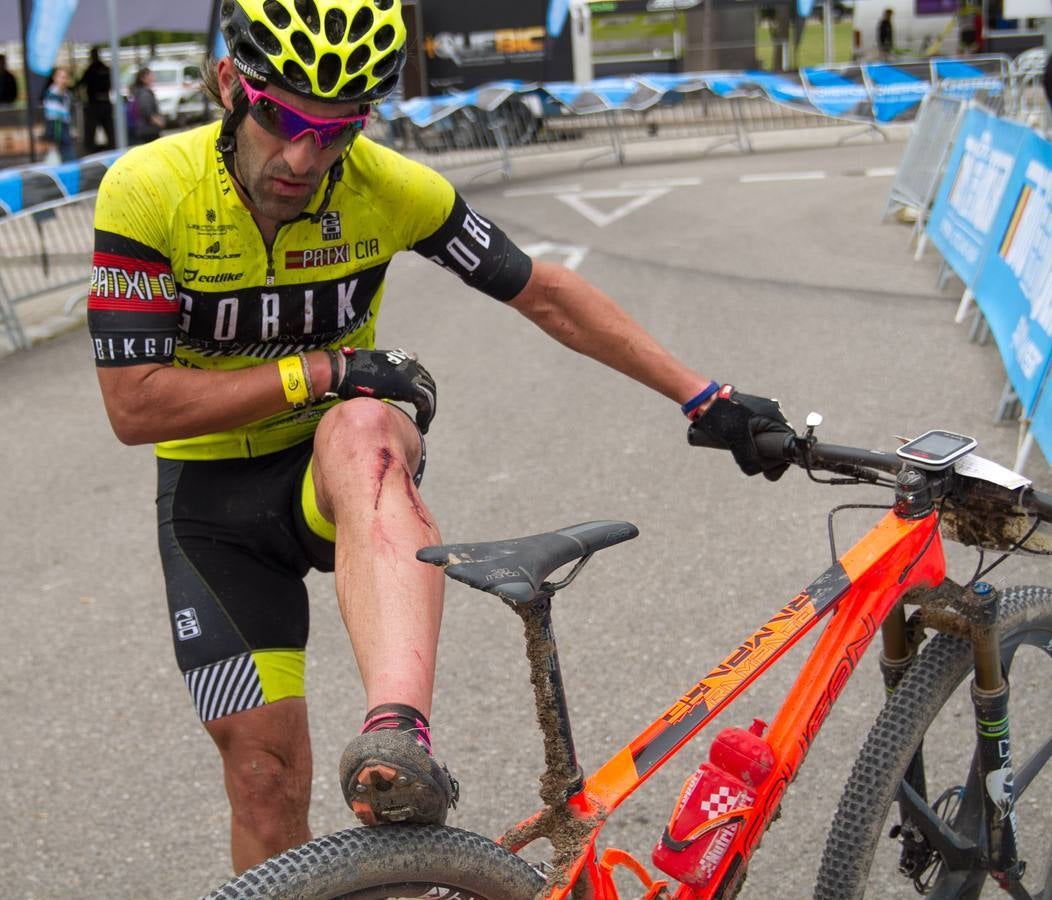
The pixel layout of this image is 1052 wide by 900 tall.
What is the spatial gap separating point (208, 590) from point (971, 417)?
5277mm

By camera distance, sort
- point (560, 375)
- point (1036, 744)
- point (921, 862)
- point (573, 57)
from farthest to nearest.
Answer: point (573, 57) → point (560, 375) → point (1036, 744) → point (921, 862)

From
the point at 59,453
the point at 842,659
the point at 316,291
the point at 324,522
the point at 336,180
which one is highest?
the point at 336,180

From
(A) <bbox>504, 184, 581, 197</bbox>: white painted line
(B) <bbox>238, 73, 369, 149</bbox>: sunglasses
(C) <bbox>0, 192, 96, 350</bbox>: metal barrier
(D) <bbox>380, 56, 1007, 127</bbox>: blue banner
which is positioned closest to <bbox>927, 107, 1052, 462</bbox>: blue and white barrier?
(B) <bbox>238, 73, 369, 149</bbox>: sunglasses

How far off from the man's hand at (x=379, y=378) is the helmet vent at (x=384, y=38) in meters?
0.57

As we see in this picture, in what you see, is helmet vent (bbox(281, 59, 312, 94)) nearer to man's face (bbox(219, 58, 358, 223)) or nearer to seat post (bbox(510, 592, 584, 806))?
man's face (bbox(219, 58, 358, 223))

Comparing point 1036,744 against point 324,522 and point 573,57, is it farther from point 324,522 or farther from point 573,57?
point 573,57

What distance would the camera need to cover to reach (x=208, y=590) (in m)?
2.68

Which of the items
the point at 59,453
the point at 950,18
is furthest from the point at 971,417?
the point at 950,18

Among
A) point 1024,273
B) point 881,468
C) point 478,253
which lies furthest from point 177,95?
point 881,468

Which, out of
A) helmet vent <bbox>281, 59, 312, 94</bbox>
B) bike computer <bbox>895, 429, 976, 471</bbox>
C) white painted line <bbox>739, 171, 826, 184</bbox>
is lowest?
white painted line <bbox>739, 171, 826, 184</bbox>

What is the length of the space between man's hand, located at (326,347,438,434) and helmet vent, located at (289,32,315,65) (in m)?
0.53

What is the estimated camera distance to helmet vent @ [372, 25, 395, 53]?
94.4 inches

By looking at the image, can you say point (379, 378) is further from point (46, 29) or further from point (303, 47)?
point (46, 29)

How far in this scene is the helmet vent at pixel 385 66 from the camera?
7.78 feet
